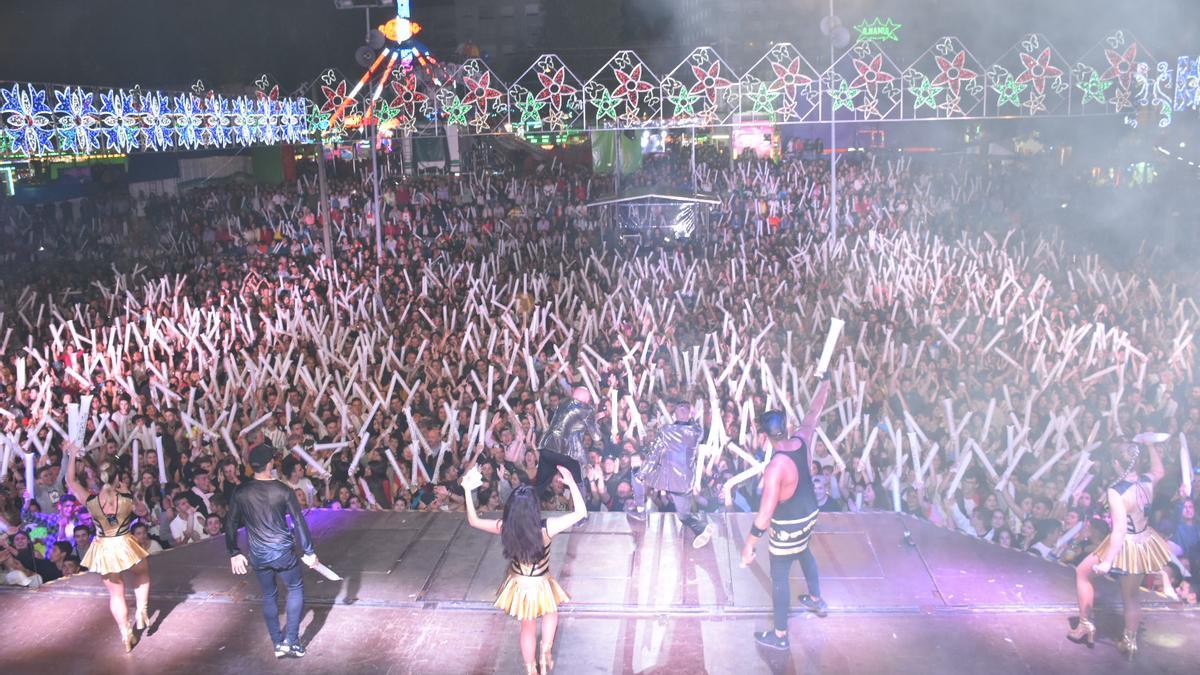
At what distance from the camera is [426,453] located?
9398 millimetres

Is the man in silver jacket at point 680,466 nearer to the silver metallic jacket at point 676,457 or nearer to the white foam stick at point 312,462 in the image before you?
the silver metallic jacket at point 676,457

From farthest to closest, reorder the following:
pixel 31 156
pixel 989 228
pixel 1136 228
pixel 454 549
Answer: pixel 1136 228 → pixel 989 228 → pixel 31 156 → pixel 454 549

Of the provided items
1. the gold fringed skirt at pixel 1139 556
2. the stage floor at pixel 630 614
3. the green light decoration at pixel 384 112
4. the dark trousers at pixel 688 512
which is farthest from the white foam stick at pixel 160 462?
the green light decoration at pixel 384 112

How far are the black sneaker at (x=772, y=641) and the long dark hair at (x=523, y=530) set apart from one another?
61.3 inches

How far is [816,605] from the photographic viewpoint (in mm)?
6488

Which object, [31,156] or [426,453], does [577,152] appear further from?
[426,453]

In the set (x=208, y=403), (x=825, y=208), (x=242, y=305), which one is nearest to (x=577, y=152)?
(x=825, y=208)

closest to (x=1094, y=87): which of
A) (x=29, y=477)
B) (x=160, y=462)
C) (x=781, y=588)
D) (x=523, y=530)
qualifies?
(x=781, y=588)

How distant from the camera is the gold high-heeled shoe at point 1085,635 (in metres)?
6.01

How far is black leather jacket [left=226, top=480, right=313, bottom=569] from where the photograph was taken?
19.4ft

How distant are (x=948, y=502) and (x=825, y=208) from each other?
1596cm

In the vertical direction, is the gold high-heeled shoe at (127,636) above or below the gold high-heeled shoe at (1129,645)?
above

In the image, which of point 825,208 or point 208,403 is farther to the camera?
point 825,208

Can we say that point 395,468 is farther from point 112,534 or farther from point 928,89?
point 928,89
